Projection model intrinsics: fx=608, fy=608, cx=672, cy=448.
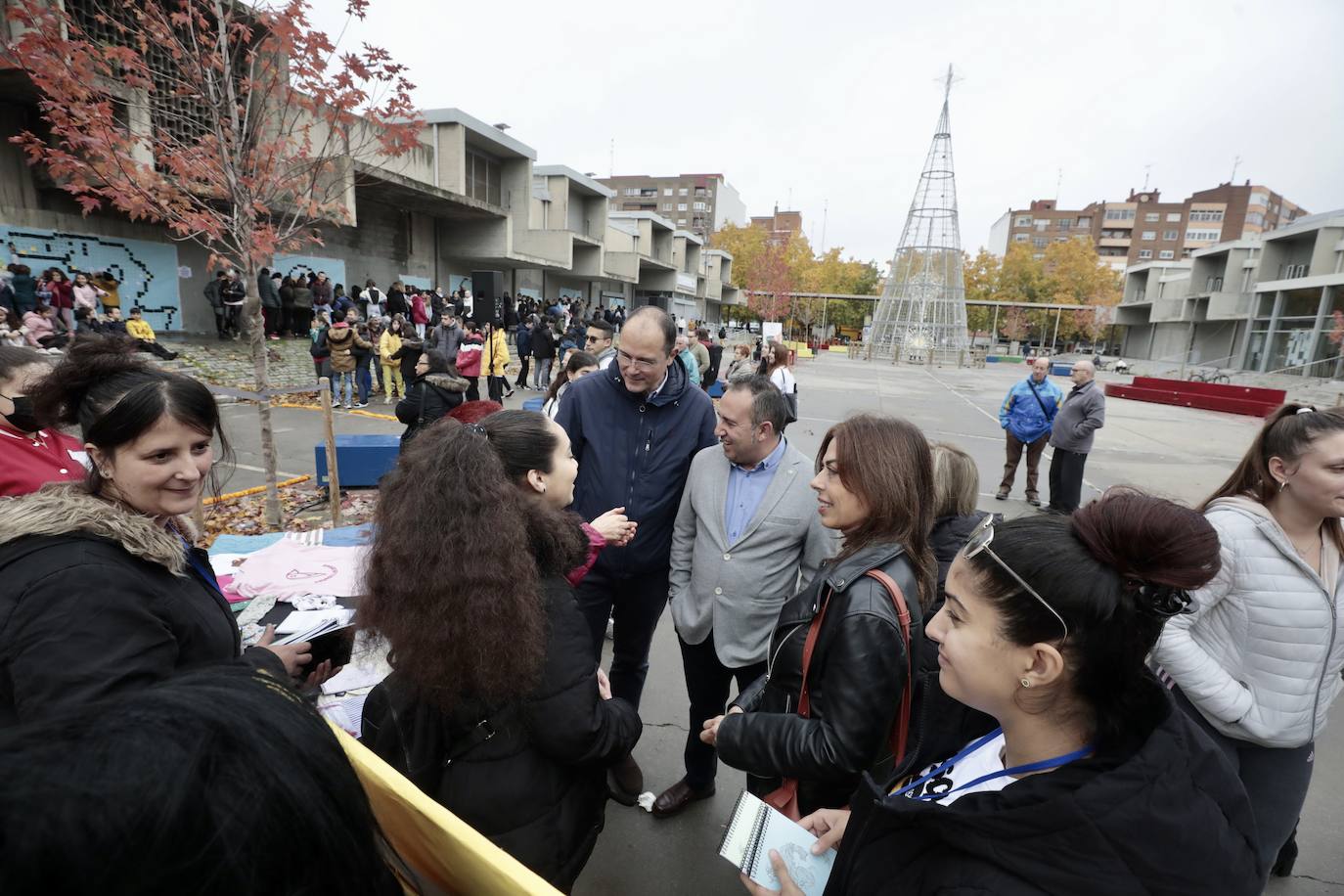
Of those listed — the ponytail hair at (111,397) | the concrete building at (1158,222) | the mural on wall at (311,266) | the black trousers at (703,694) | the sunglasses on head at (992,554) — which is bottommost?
the black trousers at (703,694)

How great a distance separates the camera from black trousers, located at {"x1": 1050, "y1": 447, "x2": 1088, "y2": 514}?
23.3ft

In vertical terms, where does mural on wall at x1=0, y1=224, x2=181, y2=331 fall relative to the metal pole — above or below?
above

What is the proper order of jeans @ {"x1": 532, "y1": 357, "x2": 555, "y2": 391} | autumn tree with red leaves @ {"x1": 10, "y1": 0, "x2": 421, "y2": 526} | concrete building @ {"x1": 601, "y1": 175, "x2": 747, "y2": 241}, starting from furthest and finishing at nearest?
concrete building @ {"x1": 601, "y1": 175, "x2": 747, "y2": 241} < jeans @ {"x1": 532, "y1": 357, "x2": 555, "y2": 391} < autumn tree with red leaves @ {"x1": 10, "y1": 0, "x2": 421, "y2": 526}

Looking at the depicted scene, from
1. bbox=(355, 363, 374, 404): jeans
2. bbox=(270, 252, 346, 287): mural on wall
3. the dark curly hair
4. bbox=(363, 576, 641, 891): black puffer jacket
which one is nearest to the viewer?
the dark curly hair

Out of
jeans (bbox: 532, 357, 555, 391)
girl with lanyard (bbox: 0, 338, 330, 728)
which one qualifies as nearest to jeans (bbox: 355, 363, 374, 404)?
→ jeans (bbox: 532, 357, 555, 391)

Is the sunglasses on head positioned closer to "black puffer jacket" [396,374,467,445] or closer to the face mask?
the face mask

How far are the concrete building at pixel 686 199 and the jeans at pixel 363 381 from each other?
82828 millimetres

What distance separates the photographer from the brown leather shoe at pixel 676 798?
2.79 metres

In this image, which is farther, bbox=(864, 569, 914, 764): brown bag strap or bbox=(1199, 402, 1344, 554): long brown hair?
bbox=(1199, 402, 1344, 554): long brown hair

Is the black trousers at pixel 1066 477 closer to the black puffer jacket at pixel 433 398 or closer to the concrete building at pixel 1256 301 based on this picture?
the black puffer jacket at pixel 433 398

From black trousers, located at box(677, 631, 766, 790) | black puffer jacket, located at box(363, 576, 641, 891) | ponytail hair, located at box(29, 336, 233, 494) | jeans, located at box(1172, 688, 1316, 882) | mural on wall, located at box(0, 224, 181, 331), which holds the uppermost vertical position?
mural on wall, located at box(0, 224, 181, 331)

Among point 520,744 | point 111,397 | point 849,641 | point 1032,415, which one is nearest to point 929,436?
point 1032,415

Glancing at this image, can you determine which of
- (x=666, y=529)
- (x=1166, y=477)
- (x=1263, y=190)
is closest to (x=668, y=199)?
(x=1263, y=190)

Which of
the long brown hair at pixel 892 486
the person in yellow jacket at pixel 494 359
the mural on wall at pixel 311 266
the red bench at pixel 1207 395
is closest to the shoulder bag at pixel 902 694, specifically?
the long brown hair at pixel 892 486
